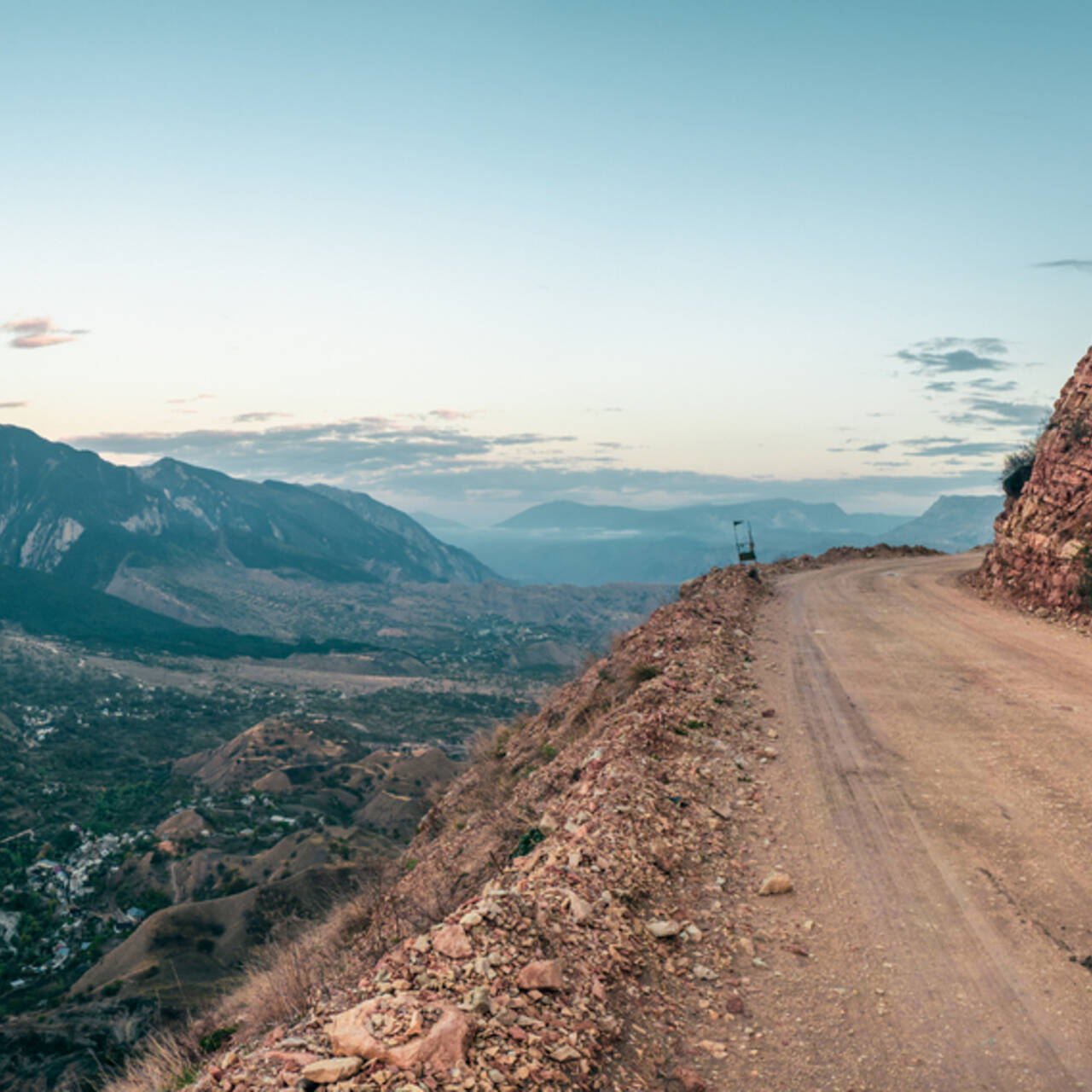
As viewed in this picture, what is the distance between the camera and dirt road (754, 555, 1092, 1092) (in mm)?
5445

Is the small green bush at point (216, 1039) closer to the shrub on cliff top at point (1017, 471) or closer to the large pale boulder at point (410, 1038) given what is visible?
the large pale boulder at point (410, 1038)

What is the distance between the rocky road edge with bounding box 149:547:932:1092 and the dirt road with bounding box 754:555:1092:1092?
0.58 m

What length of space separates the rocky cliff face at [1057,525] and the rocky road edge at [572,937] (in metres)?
12.7

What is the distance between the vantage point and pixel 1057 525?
2227 cm

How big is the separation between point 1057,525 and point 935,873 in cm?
1902

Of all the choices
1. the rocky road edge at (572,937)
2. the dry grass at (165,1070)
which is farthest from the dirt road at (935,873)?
the dry grass at (165,1070)

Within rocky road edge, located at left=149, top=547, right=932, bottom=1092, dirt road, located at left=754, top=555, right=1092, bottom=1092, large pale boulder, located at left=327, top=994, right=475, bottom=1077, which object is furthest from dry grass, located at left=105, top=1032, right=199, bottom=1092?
dirt road, located at left=754, top=555, right=1092, bottom=1092

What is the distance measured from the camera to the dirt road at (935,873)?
214 inches

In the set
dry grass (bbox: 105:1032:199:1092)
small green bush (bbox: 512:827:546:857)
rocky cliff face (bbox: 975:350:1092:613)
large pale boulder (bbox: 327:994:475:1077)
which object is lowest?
dry grass (bbox: 105:1032:199:1092)

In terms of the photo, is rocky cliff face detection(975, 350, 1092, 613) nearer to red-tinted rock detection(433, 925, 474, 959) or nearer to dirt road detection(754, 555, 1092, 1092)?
dirt road detection(754, 555, 1092, 1092)

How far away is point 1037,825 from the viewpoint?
8688mm

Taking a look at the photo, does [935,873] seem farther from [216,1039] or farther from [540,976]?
[216,1039]

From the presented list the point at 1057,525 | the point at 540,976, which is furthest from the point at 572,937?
the point at 1057,525

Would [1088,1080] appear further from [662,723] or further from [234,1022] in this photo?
[234,1022]
